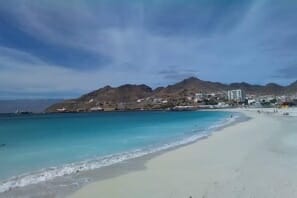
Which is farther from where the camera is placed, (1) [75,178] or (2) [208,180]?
(1) [75,178]

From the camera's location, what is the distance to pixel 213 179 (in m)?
7.30

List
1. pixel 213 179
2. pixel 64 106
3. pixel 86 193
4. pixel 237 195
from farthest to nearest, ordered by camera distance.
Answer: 1. pixel 64 106
2. pixel 213 179
3. pixel 86 193
4. pixel 237 195

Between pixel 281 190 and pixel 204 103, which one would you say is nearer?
pixel 281 190

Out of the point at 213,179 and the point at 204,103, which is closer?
the point at 213,179

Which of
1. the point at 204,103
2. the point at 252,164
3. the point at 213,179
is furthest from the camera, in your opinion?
the point at 204,103

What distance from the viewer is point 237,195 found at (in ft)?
19.1

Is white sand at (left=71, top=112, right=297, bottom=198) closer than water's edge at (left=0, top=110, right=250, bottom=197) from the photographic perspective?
Yes

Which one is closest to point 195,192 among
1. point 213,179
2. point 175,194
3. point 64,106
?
point 175,194

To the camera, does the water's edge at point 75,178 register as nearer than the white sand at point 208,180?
No

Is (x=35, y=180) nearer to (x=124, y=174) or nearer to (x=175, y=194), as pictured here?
(x=124, y=174)

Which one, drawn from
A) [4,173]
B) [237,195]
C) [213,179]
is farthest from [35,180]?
[237,195]

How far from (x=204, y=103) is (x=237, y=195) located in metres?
161

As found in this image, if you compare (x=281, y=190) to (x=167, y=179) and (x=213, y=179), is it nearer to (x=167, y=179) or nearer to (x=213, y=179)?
(x=213, y=179)

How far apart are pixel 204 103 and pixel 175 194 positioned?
6341 inches
